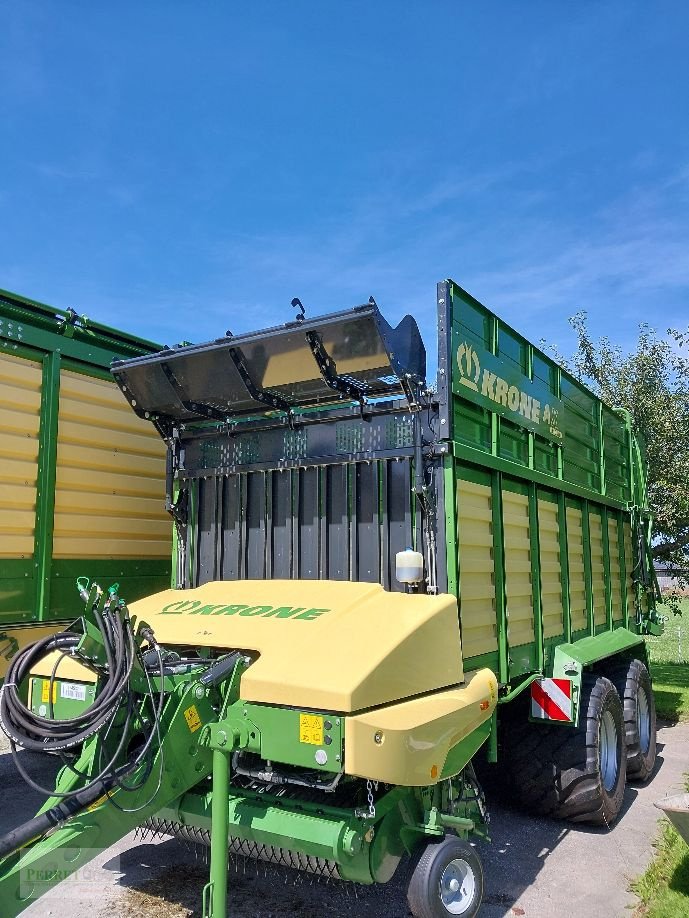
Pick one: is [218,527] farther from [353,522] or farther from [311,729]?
[311,729]

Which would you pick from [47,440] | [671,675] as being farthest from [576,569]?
[671,675]

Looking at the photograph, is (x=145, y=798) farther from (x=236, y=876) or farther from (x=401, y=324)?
(x=401, y=324)

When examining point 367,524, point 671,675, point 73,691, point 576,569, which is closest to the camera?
point 73,691

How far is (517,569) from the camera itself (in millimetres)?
4574

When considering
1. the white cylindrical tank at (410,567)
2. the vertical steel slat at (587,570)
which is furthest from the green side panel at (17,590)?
the vertical steel slat at (587,570)

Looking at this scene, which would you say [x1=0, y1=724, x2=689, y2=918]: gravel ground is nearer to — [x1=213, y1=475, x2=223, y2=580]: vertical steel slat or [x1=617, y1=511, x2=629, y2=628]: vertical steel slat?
[x1=213, y1=475, x2=223, y2=580]: vertical steel slat

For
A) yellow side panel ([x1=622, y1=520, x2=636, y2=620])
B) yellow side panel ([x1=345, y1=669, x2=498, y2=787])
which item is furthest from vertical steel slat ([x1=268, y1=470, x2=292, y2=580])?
yellow side panel ([x1=622, y1=520, x2=636, y2=620])

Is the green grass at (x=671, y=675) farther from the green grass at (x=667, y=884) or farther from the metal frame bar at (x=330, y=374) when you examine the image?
the metal frame bar at (x=330, y=374)

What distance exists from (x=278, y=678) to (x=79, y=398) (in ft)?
9.58

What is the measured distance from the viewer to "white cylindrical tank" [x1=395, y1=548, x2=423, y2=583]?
141 inches

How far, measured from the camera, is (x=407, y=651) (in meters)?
3.13

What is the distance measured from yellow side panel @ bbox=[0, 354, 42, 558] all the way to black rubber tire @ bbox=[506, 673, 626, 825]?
3488mm

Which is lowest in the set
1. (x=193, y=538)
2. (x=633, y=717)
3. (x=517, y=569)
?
(x=633, y=717)

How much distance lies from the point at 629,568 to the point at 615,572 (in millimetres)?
596
